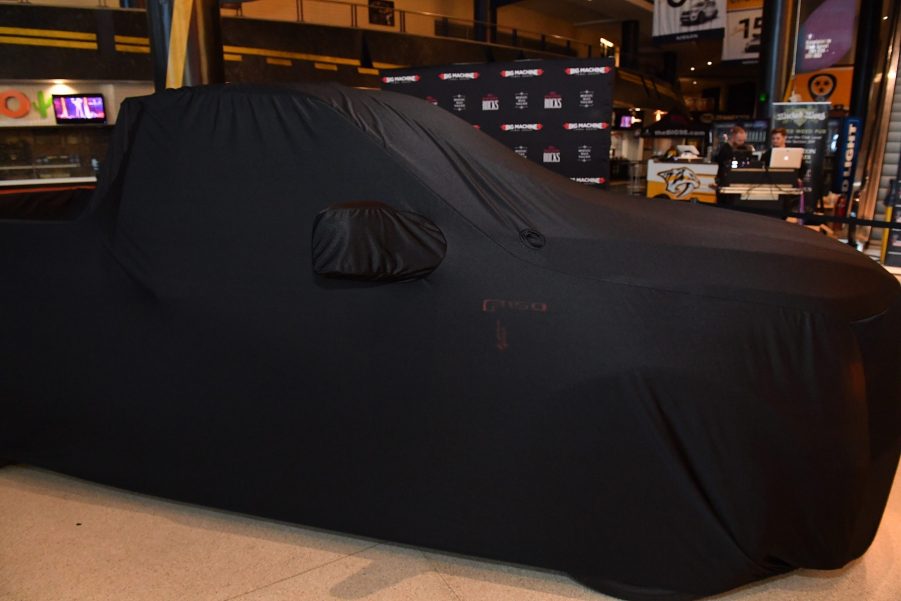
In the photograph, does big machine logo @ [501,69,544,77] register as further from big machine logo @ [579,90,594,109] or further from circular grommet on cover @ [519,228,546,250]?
circular grommet on cover @ [519,228,546,250]

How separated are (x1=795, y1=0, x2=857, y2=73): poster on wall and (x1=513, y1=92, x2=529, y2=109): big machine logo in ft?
23.1

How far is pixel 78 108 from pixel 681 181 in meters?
8.88

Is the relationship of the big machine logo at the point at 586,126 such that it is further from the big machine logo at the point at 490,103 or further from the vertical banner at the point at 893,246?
the vertical banner at the point at 893,246

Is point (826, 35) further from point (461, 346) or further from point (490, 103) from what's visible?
point (461, 346)

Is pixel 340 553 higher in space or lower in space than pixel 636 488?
lower

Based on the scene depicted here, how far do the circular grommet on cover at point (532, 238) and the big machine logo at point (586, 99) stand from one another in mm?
6958

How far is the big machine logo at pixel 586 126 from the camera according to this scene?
26.8 ft

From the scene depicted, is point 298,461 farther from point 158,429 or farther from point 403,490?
point 158,429

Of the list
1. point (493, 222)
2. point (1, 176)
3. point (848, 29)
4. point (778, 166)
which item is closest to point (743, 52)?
point (848, 29)

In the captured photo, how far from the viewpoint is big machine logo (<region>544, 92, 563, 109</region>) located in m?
8.32

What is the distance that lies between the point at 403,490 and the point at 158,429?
2.88 feet

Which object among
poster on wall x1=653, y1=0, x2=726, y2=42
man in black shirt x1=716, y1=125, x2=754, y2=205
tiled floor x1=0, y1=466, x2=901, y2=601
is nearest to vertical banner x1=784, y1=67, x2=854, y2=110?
poster on wall x1=653, y1=0, x2=726, y2=42

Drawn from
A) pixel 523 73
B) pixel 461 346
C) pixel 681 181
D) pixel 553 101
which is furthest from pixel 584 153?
pixel 461 346

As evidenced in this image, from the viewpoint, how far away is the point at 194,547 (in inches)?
84.8
